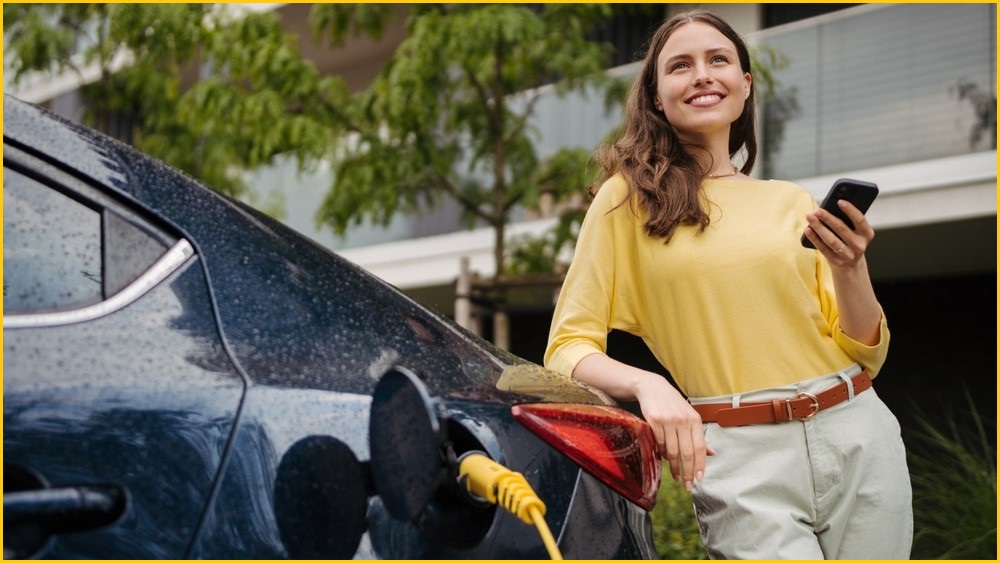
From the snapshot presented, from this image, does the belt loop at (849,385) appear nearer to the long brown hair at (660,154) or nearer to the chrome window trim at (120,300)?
the long brown hair at (660,154)

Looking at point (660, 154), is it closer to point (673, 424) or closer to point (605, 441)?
point (673, 424)

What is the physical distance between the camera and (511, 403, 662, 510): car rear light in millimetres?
1402

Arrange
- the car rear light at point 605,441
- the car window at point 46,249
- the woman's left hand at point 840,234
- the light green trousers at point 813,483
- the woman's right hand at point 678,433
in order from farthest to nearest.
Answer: the light green trousers at point 813,483
the woman's left hand at point 840,234
the woman's right hand at point 678,433
the car rear light at point 605,441
the car window at point 46,249

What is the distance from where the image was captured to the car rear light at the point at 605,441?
1402 mm

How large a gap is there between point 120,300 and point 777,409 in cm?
104

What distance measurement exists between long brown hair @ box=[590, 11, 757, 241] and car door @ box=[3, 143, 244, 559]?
2.76 feet

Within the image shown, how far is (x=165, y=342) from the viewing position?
126 cm

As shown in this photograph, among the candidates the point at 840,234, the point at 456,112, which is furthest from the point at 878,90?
the point at 840,234

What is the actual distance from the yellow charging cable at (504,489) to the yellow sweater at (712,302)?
21.4 inches

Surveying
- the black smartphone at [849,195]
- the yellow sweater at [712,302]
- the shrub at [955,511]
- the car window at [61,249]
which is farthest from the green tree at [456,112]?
the car window at [61,249]

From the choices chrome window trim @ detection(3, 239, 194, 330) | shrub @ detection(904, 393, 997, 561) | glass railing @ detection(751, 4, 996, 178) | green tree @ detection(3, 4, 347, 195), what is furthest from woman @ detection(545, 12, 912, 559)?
glass railing @ detection(751, 4, 996, 178)

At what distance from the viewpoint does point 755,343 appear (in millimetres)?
1851

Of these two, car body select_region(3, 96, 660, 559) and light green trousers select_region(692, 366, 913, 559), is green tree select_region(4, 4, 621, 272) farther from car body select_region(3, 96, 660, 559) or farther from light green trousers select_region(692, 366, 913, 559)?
car body select_region(3, 96, 660, 559)

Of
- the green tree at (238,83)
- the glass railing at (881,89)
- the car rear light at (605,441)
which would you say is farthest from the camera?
the glass railing at (881,89)
